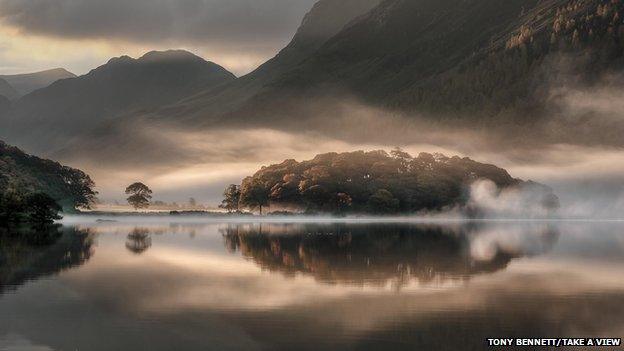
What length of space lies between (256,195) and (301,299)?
484 ft

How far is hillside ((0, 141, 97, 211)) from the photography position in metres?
152

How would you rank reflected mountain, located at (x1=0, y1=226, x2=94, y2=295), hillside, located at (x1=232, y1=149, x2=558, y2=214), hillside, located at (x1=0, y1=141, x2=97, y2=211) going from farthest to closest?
hillside, located at (x1=232, y1=149, x2=558, y2=214), hillside, located at (x1=0, y1=141, x2=97, y2=211), reflected mountain, located at (x1=0, y1=226, x2=94, y2=295)

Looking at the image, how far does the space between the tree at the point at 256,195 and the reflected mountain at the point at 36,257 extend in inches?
4059

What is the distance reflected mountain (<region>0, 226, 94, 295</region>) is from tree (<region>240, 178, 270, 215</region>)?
338 feet

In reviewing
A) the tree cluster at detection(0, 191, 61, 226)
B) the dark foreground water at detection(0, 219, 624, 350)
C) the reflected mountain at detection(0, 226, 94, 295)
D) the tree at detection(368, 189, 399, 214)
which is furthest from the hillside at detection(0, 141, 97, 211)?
the dark foreground water at detection(0, 219, 624, 350)

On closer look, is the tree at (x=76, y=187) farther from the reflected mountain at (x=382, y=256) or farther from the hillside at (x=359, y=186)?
the reflected mountain at (x=382, y=256)

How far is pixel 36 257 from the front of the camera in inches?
2261

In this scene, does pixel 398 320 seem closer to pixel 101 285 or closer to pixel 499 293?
pixel 499 293

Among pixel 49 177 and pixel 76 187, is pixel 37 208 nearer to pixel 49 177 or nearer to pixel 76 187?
pixel 49 177

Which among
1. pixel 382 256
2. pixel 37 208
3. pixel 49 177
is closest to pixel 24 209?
pixel 37 208

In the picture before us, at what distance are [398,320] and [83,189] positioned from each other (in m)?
166

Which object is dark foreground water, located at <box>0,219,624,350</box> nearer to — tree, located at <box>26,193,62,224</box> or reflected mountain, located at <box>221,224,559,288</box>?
reflected mountain, located at <box>221,224,559,288</box>

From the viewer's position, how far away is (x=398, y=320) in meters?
31.2

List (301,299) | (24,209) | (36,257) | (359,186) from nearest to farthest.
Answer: (301,299) < (36,257) < (24,209) < (359,186)
